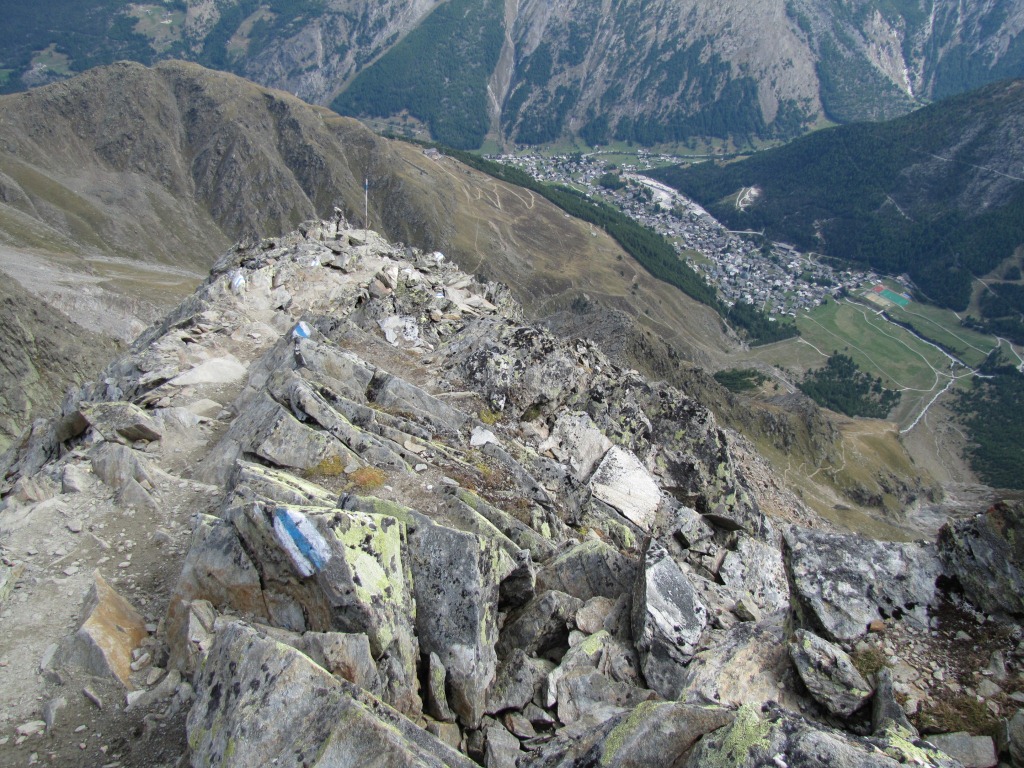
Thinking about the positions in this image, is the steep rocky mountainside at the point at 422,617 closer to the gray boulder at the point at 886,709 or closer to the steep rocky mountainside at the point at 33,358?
the gray boulder at the point at 886,709

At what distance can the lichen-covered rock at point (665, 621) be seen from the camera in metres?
14.1

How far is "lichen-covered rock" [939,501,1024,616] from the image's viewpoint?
12695mm

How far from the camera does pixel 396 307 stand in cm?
3819

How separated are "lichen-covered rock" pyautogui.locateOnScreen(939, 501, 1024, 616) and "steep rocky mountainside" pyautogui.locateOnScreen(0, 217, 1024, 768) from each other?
0.05 metres

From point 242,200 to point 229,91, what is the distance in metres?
41.8

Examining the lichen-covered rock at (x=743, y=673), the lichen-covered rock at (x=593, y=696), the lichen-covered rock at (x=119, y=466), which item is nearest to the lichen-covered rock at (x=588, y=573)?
the lichen-covered rock at (x=593, y=696)

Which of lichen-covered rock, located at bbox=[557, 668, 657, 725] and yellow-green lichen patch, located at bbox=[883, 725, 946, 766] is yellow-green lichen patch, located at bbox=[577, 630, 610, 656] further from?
yellow-green lichen patch, located at bbox=[883, 725, 946, 766]

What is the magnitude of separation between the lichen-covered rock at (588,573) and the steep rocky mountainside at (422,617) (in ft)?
0.21

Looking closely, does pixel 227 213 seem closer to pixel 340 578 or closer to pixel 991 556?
pixel 340 578

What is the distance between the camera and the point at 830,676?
1183 cm

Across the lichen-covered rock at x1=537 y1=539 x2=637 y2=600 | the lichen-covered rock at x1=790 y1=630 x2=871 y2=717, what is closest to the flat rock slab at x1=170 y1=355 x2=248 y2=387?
the lichen-covered rock at x1=537 y1=539 x2=637 y2=600

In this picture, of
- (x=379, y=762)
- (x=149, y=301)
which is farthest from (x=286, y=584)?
(x=149, y=301)

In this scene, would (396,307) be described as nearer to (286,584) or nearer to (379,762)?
(286,584)

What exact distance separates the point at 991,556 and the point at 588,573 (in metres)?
9.14
